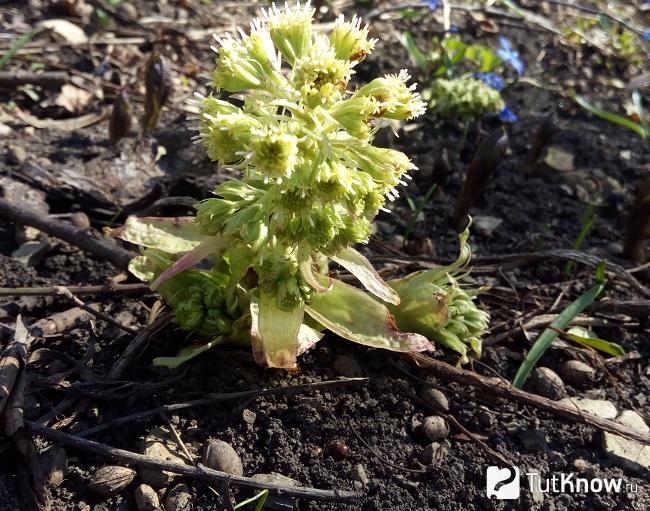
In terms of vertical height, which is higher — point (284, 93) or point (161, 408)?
point (284, 93)

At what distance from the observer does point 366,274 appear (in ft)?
7.45

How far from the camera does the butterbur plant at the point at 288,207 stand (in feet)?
6.53

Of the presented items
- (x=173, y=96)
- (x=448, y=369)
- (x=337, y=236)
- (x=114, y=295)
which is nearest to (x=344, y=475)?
(x=448, y=369)

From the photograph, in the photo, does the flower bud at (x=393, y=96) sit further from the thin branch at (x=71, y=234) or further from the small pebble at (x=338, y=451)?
the thin branch at (x=71, y=234)

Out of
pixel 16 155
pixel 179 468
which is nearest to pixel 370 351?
pixel 179 468

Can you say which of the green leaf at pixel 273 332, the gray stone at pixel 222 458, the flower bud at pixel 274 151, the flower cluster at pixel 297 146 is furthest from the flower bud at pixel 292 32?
the gray stone at pixel 222 458

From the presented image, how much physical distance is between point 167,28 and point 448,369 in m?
3.27

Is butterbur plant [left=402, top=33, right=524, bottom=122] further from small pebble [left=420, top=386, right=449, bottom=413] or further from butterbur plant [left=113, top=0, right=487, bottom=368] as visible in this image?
small pebble [left=420, top=386, right=449, bottom=413]

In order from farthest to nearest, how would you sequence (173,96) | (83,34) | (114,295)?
(83,34), (173,96), (114,295)

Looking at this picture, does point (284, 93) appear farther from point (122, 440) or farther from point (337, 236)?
point (122, 440)

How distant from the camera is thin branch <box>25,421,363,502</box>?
80.1 inches

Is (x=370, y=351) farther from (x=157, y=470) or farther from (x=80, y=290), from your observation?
(x=80, y=290)

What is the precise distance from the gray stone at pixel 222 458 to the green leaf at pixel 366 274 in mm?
673

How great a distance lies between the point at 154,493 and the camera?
80.3 inches
